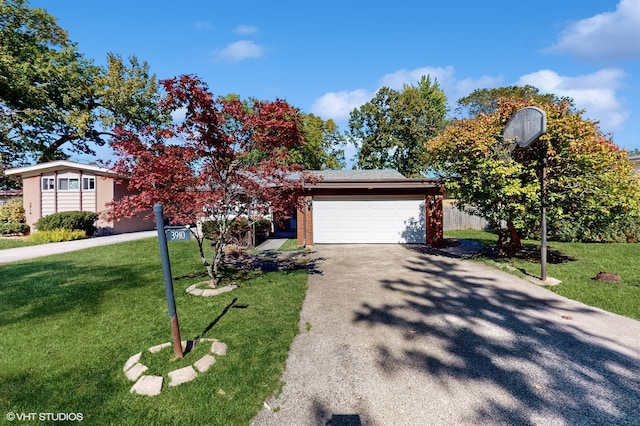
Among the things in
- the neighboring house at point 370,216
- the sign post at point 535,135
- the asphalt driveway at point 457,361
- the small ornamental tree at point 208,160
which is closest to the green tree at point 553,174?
the sign post at point 535,135

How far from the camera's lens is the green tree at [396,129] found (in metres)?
25.3

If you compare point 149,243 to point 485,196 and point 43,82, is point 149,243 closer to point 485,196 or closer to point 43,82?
point 485,196

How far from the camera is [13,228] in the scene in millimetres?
15125

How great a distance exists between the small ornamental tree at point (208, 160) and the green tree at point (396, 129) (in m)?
21.3

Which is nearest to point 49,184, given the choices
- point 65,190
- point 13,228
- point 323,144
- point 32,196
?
point 65,190

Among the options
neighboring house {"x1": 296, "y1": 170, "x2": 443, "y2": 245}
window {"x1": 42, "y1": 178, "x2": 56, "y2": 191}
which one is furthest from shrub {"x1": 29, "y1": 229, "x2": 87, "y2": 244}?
neighboring house {"x1": 296, "y1": 170, "x2": 443, "y2": 245}

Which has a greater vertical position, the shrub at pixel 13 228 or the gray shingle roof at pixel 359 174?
the gray shingle roof at pixel 359 174

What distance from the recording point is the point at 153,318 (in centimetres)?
467

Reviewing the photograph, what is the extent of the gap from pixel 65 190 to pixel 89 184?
1.24m

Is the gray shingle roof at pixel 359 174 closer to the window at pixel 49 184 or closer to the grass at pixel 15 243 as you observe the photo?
the grass at pixel 15 243

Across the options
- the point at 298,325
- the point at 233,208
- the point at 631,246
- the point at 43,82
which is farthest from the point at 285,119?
the point at 43,82

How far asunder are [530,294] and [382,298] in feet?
9.89

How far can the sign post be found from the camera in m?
6.68

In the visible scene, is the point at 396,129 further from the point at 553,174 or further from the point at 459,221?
the point at 553,174
